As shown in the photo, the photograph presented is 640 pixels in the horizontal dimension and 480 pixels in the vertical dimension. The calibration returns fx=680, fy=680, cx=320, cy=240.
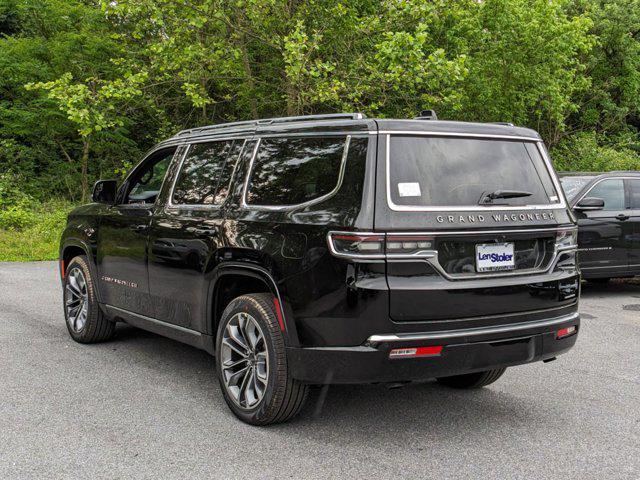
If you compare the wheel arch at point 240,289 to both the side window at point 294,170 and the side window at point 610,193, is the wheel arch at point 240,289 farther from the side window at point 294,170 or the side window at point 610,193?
the side window at point 610,193

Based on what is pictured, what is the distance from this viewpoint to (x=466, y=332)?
3.91m

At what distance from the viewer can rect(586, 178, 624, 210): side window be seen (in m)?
10.2

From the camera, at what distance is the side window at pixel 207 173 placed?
5012 mm

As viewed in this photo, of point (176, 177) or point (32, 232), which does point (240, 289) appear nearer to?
point (176, 177)

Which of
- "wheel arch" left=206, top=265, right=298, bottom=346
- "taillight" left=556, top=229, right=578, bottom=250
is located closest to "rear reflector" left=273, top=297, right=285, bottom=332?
"wheel arch" left=206, top=265, right=298, bottom=346

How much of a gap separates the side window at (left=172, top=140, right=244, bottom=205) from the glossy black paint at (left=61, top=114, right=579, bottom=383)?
80 millimetres

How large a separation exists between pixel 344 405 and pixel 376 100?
41.1 ft

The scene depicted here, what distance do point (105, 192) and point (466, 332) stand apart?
382 centimetres

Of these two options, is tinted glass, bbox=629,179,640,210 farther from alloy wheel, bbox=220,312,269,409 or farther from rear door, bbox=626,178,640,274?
alloy wheel, bbox=220,312,269,409

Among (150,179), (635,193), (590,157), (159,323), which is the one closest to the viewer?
(159,323)

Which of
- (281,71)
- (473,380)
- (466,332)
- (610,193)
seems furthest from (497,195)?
(281,71)

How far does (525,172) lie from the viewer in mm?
4449

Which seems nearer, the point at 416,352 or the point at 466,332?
the point at 416,352

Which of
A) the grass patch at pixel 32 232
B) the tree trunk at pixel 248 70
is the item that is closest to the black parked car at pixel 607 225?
the tree trunk at pixel 248 70
